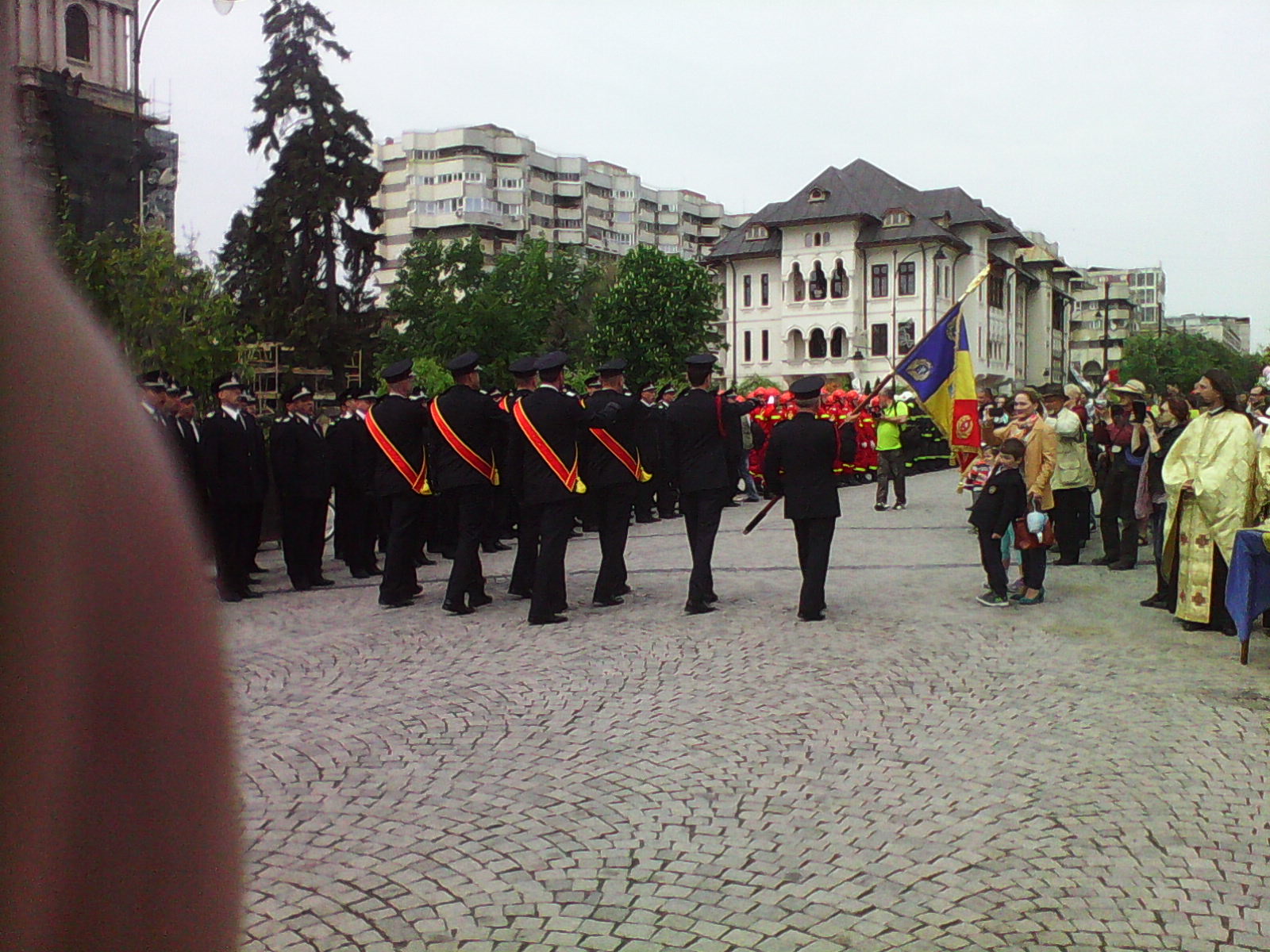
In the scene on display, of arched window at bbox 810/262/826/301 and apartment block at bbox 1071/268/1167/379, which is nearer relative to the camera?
arched window at bbox 810/262/826/301

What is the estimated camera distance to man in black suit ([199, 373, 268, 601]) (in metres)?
10.8

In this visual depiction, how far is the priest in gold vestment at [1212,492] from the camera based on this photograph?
8.46 m

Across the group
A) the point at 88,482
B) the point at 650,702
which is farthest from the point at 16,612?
the point at 650,702

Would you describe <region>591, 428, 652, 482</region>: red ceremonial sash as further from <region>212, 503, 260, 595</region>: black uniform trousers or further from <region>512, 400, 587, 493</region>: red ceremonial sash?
<region>212, 503, 260, 595</region>: black uniform trousers

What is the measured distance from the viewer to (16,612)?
58 centimetres

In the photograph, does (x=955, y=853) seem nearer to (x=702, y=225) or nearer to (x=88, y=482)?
(x=88, y=482)

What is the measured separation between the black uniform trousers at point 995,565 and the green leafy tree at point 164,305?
1162 centimetres

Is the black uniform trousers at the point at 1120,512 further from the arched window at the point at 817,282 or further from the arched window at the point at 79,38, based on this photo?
the arched window at the point at 817,282

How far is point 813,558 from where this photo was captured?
920 centimetres

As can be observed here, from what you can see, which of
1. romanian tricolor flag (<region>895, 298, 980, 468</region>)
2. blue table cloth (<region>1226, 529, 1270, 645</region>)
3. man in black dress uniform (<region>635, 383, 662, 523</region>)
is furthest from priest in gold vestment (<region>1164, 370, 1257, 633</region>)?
man in black dress uniform (<region>635, 383, 662, 523</region>)

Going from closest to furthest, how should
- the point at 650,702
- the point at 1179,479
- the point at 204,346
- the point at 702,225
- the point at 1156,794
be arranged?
the point at 1156,794 < the point at 650,702 < the point at 1179,479 < the point at 204,346 < the point at 702,225

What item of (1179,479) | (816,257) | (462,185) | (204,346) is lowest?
(1179,479)

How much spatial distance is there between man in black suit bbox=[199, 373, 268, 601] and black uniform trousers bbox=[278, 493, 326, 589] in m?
0.37

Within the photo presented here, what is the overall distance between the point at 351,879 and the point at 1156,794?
3243mm
